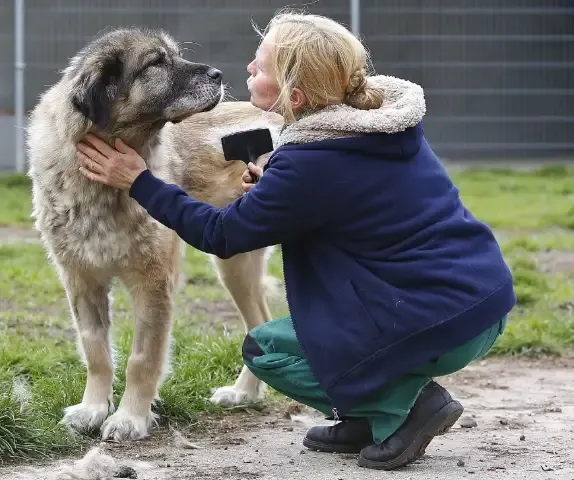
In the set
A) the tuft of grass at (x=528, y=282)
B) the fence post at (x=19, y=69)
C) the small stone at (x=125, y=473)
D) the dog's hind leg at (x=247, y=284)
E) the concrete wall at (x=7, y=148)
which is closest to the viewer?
the small stone at (x=125, y=473)

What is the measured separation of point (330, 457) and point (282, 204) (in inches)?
37.4

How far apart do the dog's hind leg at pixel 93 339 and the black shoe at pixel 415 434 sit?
3.81ft

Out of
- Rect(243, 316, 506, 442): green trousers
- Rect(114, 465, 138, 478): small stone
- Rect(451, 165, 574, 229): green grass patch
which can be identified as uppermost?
Rect(243, 316, 506, 442): green trousers

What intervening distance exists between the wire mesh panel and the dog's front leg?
881 cm

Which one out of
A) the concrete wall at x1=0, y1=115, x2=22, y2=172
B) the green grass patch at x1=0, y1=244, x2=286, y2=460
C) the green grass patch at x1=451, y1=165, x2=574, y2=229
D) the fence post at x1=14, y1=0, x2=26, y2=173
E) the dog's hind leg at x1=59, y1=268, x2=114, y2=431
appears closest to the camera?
the green grass patch at x1=0, y1=244, x2=286, y2=460

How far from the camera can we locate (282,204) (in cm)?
338

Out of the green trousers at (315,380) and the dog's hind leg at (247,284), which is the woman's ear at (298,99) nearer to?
the green trousers at (315,380)

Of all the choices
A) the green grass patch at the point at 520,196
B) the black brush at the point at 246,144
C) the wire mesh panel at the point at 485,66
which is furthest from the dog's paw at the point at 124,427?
the wire mesh panel at the point at 485,66

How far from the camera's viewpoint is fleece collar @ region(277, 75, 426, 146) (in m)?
3.39

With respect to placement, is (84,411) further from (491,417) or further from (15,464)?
(491,417)

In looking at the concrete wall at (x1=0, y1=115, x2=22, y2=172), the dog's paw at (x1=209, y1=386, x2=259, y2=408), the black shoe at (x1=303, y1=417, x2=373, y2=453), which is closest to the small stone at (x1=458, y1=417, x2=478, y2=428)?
the black shoe at (x1=303, y1=417, x2=373, y2=453)

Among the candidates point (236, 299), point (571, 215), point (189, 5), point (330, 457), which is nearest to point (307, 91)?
point (330, 457)

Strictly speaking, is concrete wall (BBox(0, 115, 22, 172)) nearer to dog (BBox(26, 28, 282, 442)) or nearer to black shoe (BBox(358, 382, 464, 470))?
dog (BBox(26, 28, 282, 442))

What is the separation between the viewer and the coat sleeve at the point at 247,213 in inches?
133
